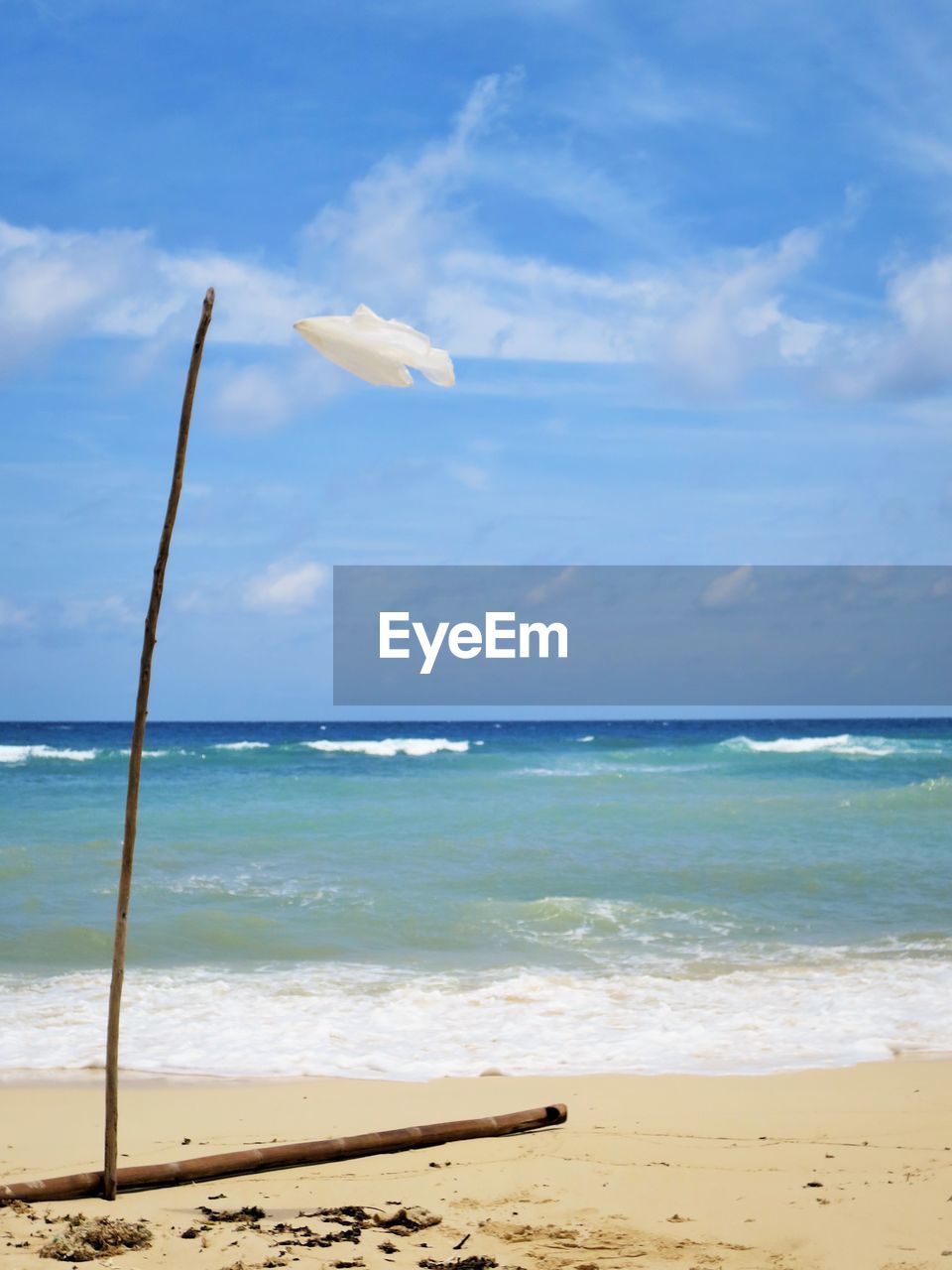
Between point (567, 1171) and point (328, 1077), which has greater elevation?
point (567, 1171)

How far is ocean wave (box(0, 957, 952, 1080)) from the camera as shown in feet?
20.6

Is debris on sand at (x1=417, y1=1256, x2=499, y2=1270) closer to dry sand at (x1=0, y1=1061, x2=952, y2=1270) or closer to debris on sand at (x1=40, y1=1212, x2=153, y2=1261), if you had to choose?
dry sand at (x1=0, y1=1061, x2=952, y2=1270)

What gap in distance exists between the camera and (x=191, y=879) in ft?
40.8

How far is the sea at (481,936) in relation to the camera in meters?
6.61

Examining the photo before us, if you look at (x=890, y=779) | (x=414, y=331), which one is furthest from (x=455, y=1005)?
(x=890, y=779)

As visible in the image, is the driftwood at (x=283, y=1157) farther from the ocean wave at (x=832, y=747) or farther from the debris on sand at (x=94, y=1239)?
the ocean wave at (x=832, y=747)

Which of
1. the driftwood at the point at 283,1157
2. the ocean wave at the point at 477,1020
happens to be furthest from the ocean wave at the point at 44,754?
the driftwood at the point at 283,1157

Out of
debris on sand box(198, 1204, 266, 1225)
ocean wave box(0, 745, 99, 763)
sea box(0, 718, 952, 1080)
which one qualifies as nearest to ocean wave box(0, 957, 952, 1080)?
sea box(0, 718, 952, 1080)

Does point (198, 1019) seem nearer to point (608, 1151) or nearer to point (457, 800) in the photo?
point (608, 1151)

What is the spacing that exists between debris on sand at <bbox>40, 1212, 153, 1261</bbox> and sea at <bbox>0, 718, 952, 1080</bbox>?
7.94 feet

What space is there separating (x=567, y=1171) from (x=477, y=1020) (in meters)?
2.95

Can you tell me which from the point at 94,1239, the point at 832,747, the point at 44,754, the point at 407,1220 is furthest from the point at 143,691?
the point at 832,747

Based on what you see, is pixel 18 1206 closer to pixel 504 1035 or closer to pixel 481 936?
pixel 504 1035

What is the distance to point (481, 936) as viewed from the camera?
9883 millimetres
